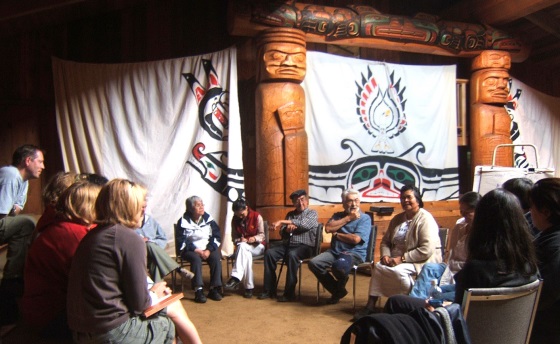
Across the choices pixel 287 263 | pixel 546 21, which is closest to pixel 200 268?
pixel 287 263

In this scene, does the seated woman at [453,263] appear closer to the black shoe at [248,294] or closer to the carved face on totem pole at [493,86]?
the black shoe at [248,294]

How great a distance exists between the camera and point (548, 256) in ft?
6.84

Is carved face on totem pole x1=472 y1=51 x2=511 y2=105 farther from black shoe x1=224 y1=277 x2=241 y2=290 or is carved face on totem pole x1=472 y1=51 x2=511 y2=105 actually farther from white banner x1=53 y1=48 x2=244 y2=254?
black shoe x1=224 y1=277 x2=241 y2=290

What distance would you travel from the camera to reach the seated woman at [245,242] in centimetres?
443

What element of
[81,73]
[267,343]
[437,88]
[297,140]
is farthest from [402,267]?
[81,73]

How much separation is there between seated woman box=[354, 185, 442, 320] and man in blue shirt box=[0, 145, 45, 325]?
2475 millimetres

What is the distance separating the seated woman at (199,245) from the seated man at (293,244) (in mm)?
429

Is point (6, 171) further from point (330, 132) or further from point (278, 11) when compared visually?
point (330, 132)

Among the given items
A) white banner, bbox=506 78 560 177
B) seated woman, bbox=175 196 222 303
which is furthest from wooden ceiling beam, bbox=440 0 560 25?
seated woman, bbox=175 196 222 303

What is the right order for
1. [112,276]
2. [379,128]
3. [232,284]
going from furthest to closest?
[379,128]
[232,284]
[112,276]

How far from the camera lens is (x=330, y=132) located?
19.7 ft

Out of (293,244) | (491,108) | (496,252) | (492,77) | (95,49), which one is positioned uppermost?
(95,49)

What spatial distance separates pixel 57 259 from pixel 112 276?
70cm

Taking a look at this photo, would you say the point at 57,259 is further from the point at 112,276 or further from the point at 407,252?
the point at 407,252
